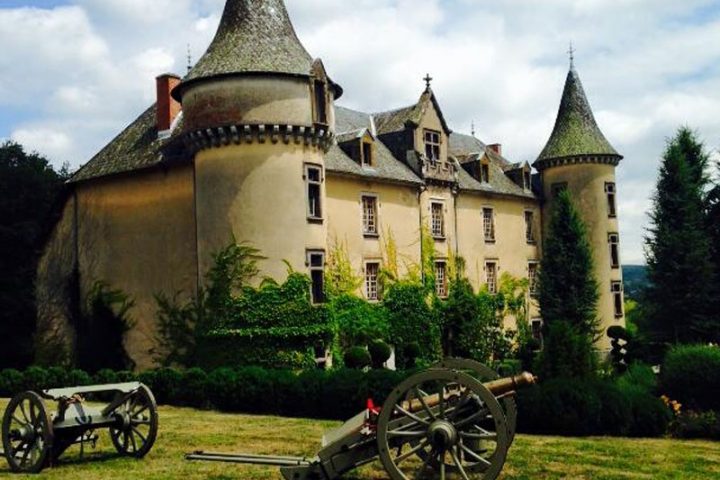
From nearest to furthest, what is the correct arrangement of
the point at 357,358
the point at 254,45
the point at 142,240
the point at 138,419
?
the point at 138,419
the point at 254,45
the point at 357,358
the point at 142,240

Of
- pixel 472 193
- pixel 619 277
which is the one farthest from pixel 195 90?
pixel 619 277

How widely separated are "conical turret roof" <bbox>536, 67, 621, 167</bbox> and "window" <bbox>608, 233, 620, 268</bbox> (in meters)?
4.27

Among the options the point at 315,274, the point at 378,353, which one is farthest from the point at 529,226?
the point at 315,274

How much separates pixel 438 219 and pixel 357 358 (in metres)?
10.4

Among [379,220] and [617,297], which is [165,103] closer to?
[379,220]

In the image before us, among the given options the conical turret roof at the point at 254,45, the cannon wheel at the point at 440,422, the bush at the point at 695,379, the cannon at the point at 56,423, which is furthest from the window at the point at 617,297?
the cannon wheel at the point at 440,422

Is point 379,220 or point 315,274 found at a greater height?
point 379,220

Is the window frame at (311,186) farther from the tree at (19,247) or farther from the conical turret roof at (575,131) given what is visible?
the conical turret roof at (575,131)

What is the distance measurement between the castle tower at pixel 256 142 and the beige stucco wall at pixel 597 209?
1866 centimetres

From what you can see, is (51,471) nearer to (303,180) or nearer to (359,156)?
(303,180)

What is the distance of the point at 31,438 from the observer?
1176 centimetres

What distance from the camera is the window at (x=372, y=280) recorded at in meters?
31.9

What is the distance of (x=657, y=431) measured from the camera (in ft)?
52.1

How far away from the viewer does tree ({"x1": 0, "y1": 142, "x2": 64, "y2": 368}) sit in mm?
36750
